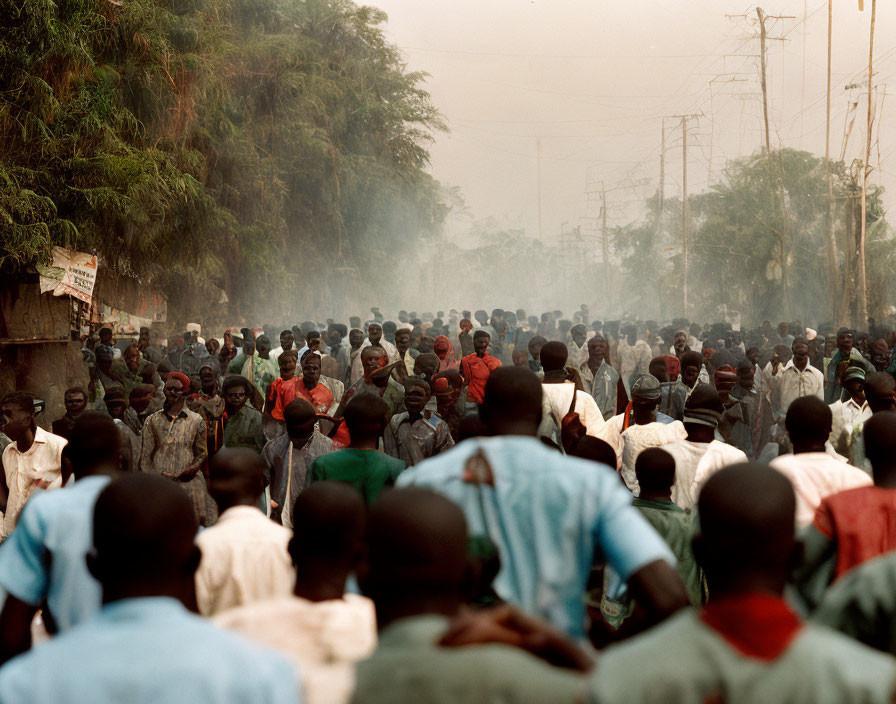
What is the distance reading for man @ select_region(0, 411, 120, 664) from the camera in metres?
3.20

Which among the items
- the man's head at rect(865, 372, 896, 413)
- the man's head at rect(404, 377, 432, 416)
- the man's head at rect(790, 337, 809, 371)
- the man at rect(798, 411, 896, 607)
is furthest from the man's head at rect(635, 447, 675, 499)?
the man's head at rect(790, 337, 809, 371)

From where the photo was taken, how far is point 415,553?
219 centimetres

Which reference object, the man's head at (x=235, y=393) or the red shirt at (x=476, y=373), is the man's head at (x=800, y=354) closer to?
the red shirt at (x=476, y=373)

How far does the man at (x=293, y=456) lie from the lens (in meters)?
6.66

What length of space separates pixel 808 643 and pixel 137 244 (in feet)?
52.4

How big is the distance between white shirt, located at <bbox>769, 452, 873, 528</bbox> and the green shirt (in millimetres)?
1768

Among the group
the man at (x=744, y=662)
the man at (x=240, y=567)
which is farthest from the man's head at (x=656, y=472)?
the man at (x=744, y=662)

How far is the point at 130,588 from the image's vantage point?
2.33m

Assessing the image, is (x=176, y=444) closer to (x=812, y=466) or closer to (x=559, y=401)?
(x=559, y=401)

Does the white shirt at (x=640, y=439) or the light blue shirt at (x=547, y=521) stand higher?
the light blue shirt at (x=547, y=521)

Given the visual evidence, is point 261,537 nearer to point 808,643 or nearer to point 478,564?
point 478,564

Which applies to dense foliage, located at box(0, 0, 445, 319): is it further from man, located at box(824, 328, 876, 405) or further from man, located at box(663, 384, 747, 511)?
man, located at box(663, 384, 747, 511)

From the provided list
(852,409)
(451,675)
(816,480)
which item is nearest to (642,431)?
(816,480)

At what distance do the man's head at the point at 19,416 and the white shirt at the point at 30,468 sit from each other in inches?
3.5
